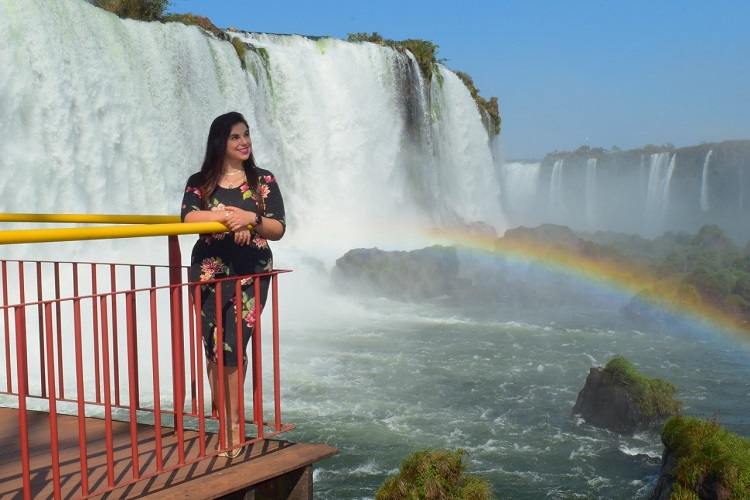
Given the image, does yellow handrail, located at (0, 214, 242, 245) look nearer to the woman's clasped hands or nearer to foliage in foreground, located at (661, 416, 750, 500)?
the woman's clasped hands

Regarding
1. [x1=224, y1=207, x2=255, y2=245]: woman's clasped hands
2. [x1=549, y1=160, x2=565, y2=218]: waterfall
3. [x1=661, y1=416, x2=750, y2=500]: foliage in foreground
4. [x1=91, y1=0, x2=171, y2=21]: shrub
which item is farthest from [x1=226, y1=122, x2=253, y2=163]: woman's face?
[x1=549, y1=160, x2=565, y2=218]: waterfall

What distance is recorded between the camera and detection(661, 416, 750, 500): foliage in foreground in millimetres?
7383

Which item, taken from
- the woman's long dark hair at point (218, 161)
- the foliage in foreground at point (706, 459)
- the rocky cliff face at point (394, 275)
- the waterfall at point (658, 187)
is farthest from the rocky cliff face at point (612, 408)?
the waterfall at point (658, 187)

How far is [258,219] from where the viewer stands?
3.95m

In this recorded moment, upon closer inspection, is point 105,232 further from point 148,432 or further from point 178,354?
point 148,432

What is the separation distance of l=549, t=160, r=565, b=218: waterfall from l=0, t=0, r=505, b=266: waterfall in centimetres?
1324

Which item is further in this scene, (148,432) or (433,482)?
(433,482)

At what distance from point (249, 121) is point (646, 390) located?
566 inches

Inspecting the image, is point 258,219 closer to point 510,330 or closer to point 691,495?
point 691,495

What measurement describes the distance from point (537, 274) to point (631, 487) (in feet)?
53.6

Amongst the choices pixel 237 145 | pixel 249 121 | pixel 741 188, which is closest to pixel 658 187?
pixel 741 188

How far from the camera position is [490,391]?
1323cm

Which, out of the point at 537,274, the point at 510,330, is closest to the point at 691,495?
the point at 510,330

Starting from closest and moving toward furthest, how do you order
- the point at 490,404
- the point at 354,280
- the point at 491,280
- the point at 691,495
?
the point at 691,495, the point at 490,404, the point at 354,280, the point at 491,280
